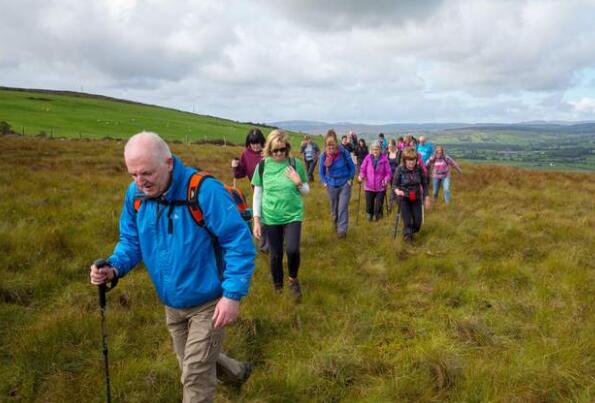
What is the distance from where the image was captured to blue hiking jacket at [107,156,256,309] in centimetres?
288

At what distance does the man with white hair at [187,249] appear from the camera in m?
2.82

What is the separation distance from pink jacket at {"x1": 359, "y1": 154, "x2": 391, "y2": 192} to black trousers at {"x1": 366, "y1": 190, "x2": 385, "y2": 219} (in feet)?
0.69

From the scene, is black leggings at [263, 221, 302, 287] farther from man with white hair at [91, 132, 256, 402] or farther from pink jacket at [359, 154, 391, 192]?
→ pink jacket at [359, 154, 391, 192]

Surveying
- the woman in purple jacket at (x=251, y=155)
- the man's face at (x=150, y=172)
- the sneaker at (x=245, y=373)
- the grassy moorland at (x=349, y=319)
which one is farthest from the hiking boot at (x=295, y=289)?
the man's face at (x=150, y=172)

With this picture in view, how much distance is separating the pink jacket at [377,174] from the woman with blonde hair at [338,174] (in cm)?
149

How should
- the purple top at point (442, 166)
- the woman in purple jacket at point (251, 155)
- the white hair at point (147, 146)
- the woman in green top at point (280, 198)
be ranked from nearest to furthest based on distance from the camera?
the white hair at point (147, 146) < the woman in green top at point (280, 198) < the woman in purple jacket at point (251, 155) < the purple top at point (442, 166)

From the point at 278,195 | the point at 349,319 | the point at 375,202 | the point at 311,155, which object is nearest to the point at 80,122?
the point at 311,155

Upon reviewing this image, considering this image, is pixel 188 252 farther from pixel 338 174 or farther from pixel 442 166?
pixel 442 166

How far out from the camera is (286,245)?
5.84 meters

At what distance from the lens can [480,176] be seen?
21.1 m

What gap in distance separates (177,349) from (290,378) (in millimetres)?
1191

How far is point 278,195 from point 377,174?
5597mm

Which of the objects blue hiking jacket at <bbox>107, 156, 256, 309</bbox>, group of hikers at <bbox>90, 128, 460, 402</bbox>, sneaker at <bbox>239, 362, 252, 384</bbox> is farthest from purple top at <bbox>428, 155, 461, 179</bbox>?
blue hiking jacket at <bbox>107, 156, 256, 309</bbox>

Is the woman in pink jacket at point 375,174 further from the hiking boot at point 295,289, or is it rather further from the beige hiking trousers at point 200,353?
the beige hiking trousers at point 200,353
